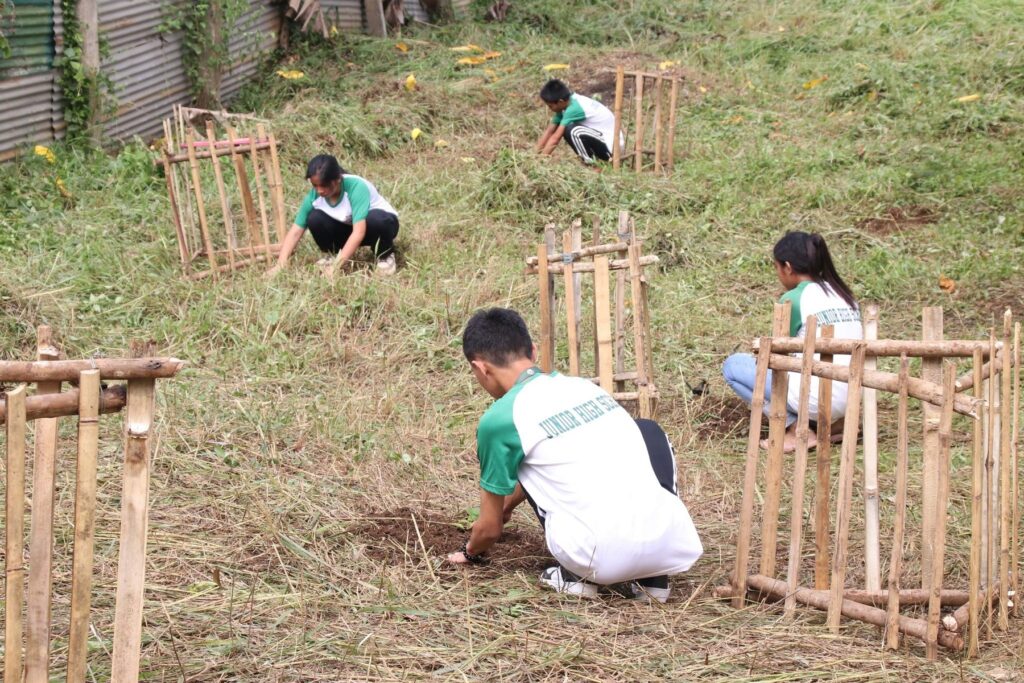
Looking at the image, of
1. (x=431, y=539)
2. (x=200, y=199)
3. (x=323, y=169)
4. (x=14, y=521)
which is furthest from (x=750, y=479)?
(x=200, y=199)

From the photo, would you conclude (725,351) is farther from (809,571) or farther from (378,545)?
(378,545)

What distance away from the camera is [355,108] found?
33.7 feet

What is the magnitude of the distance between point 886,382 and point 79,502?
2148 millimetres

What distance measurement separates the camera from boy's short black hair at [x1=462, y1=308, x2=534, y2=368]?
3479mm

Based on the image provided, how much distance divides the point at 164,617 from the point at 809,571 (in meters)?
2.14

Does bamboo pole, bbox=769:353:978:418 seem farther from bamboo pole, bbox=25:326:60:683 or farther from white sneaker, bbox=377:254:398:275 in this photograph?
white sneaker, bbox=377:254:398:275

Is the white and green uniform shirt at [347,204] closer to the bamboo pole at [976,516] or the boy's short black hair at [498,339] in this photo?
the boy's short black hair at [498,339]

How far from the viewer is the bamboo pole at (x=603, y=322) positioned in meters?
4.51

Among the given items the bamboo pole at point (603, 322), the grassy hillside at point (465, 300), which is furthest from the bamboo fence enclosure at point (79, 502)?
the bamboo pole at point (603, 322)

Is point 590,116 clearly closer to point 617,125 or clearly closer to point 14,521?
point 617,125

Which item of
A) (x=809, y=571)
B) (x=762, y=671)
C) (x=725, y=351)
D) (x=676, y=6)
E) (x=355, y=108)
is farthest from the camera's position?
(x=676, y=6)

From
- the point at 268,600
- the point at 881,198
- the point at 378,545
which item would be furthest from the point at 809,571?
the point at 881,198

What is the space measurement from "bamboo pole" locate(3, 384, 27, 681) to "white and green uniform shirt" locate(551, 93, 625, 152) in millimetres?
7502

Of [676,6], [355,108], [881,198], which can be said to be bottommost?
[881,198]
